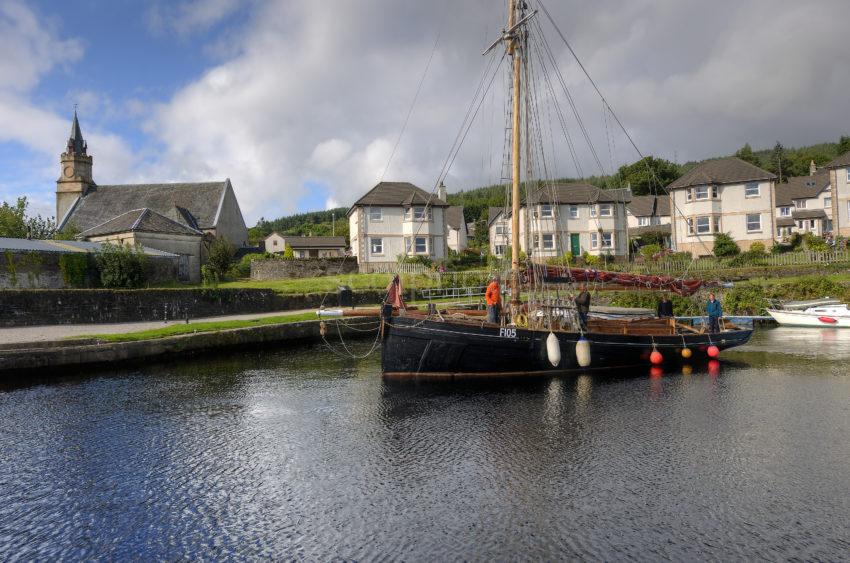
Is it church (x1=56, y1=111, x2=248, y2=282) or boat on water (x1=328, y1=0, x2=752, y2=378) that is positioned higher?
church (x1=56, y1=111, x2=248, y2=282)

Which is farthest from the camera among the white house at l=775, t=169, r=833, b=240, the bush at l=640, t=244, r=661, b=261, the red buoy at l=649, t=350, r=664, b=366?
the white house at l=775, t=169, r=833, b=240

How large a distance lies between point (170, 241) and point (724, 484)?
4349cm

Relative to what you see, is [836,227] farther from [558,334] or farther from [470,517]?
[470,517]

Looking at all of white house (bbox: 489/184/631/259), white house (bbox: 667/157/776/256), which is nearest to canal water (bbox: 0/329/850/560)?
white house (bbox: 667/157/776/256)

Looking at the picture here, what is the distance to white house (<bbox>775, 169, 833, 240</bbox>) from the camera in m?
71.1

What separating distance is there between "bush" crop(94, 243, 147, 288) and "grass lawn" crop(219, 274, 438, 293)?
7770mm

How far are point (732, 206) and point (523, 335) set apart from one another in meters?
40.3

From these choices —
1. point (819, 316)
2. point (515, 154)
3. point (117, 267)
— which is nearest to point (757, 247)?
point (819, 316)

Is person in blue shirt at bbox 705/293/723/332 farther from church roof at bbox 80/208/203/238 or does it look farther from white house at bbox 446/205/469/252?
white house at bbox 446/205/469/252

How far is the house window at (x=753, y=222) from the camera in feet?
162

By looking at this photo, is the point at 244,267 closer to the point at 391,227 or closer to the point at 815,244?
the point at 391,227

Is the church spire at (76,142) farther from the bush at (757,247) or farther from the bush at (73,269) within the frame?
the bush at (757,247)

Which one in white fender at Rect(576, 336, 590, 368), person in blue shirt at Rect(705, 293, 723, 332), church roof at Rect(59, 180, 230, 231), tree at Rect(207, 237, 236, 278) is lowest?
white fender at Rect(576, 336, 590, 368)

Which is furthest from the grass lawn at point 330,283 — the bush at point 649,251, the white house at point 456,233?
the white house at point 456,233
